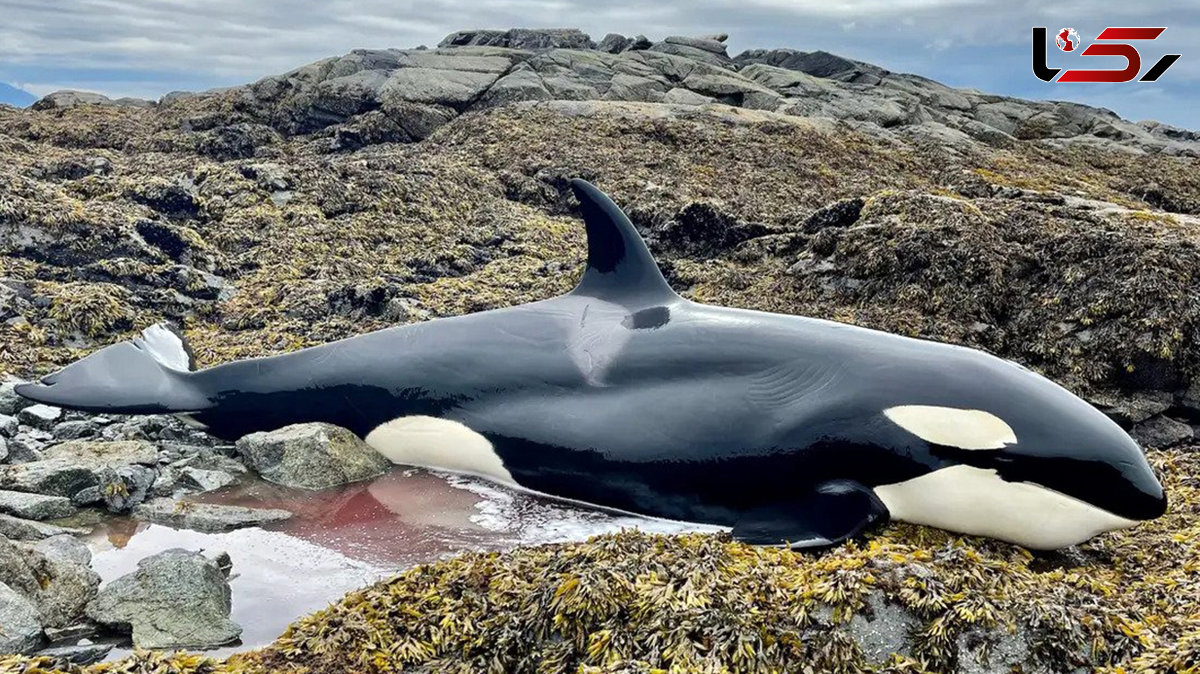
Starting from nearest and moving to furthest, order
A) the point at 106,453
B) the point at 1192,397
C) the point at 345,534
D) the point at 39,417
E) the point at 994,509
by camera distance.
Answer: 1. the point at 994,509
2. the point at 345,534
3. the point at 106,453
4. the point at 39,417
5. the point at 1192,397

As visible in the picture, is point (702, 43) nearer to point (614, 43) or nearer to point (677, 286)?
point (614, 43)

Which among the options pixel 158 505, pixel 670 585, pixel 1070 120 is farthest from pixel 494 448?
pixel 1070 120

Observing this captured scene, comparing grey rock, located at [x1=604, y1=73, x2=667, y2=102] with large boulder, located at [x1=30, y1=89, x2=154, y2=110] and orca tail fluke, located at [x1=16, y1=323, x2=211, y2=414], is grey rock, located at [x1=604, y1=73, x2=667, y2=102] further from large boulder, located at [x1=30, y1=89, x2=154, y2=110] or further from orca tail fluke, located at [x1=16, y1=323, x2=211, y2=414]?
orca tail fluke, located at [x1=16, y1=323, x2=211, y2=414]

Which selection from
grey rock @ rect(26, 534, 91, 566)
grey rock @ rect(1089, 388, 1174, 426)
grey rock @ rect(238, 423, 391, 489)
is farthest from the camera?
grey rock @ rect(1089, 388, 1174, 426)

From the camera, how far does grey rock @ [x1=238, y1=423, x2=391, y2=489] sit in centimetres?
632

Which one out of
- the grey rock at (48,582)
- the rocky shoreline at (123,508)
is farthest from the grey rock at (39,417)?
the grey rock at (48,582)

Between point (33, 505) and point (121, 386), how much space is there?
5.71 ft

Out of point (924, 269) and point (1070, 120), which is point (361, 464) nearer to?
point (924, 269)

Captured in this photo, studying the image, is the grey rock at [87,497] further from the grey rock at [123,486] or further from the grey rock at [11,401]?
the grey rock at [11,401]

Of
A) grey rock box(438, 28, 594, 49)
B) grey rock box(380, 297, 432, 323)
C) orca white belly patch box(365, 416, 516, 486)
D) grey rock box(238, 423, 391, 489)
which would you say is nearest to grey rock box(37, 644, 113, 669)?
grey rock box(238, 423, 391, 489)

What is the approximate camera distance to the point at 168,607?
13.4 feet

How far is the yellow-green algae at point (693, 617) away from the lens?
3463mm

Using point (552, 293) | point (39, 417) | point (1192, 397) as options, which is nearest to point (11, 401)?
point (39, 417)

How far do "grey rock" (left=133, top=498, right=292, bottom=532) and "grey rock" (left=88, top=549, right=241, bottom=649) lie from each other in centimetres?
115
